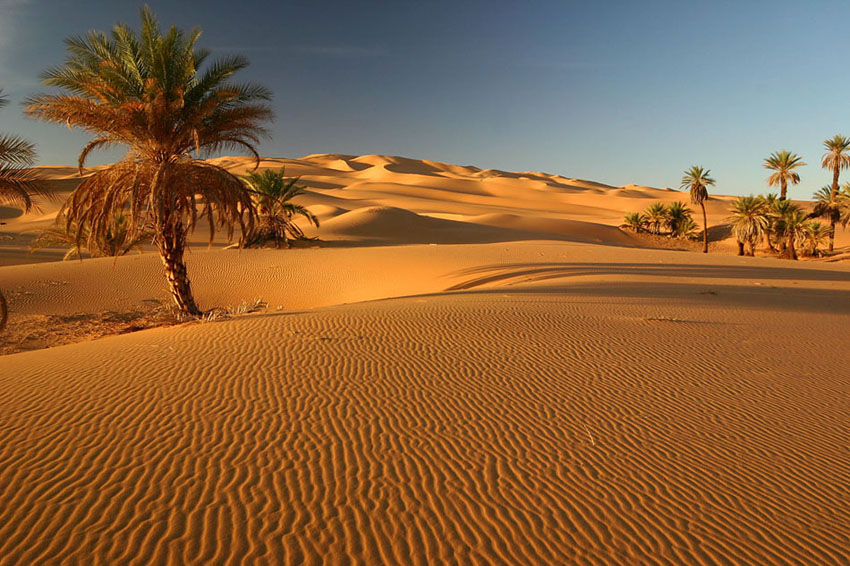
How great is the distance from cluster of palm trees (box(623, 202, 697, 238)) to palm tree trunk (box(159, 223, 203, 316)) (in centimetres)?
4626

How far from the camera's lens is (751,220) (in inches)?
1484

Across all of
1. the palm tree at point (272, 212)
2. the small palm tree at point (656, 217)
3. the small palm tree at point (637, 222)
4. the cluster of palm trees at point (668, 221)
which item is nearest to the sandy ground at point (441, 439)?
the palm tree at point (272, 212)

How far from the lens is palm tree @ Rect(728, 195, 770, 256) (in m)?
37.4

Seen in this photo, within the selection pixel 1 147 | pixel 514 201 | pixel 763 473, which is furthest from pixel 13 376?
pixel 514 201

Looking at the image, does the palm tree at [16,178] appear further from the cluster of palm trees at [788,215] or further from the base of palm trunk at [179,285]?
the cluster of palm trees at [788,215]

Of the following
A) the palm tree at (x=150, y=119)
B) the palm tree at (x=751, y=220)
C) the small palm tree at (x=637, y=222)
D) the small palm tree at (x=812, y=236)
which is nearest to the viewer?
the palm tree at (x=150, y=119)

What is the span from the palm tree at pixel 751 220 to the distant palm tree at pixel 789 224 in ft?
2.81

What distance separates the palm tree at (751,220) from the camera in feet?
123

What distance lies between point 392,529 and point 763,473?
10.1 feet

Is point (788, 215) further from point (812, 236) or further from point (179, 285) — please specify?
point (179, 285)

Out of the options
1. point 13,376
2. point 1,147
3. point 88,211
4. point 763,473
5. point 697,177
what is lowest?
point 763,473

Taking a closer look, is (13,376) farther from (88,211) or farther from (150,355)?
(88,211)

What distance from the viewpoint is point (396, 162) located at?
138 m

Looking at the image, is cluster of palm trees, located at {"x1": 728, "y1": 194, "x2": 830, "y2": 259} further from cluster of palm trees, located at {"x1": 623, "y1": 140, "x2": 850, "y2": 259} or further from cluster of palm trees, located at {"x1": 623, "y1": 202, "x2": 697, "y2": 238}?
cluster of palm trees, located at {"x1": 623, "y1": 202, "x2": 697, "y2": 238}
